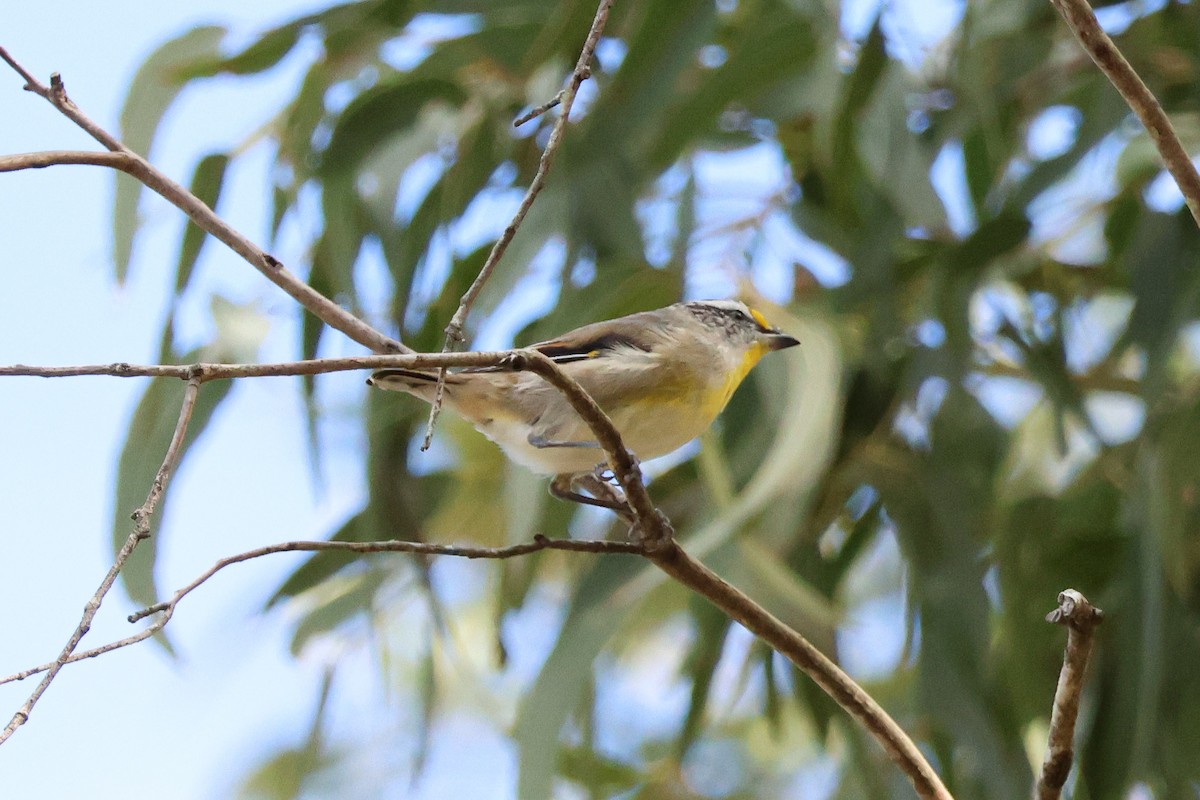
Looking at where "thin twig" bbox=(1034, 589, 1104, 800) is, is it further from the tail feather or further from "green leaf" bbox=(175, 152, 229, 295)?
"green leaf" bbox=(175, 152, 229, 295)

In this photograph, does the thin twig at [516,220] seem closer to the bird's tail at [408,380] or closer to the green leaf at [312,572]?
the bird's tail at [408,380]

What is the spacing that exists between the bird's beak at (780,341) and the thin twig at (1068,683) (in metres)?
1.38

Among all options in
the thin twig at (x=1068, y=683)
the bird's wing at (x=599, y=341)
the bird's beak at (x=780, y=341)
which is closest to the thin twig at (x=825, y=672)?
the thin twig at (x=1068, y=683)

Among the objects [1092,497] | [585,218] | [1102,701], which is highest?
[585,218]

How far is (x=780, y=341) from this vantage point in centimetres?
256

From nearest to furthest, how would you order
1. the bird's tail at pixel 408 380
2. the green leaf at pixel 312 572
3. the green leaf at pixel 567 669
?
the bird's tail at pixel 408 380, the green leaf at pixel 567 669, the green leaf at pixel 312 572

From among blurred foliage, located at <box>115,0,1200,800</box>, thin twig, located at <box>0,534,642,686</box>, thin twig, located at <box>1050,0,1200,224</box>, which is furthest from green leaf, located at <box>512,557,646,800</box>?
thin twig, located at <box>1050,0,1200,224</box>

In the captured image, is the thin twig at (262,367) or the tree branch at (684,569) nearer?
the thin twig at (262,367)

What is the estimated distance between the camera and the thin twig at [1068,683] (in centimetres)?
111

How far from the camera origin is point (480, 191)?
2.84 m

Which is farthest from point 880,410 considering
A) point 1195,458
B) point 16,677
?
point 16,677

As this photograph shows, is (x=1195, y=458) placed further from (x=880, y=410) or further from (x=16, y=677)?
(x=16, y=677)

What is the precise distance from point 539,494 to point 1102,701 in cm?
114

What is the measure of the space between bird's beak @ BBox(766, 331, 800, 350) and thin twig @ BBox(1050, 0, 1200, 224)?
1352 millimetres
